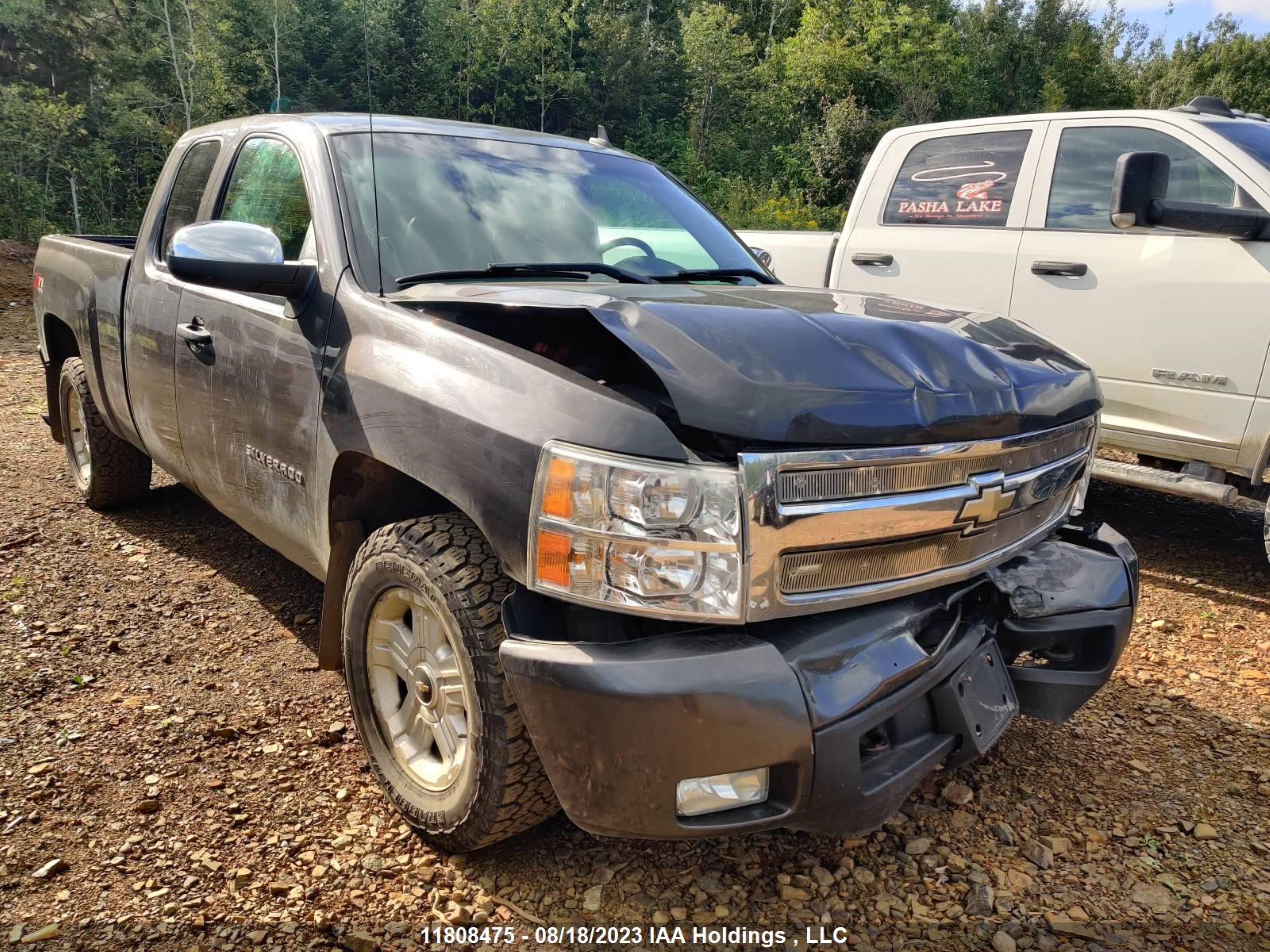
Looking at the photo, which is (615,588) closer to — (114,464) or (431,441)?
(431,441)

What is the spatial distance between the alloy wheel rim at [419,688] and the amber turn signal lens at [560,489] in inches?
18.3

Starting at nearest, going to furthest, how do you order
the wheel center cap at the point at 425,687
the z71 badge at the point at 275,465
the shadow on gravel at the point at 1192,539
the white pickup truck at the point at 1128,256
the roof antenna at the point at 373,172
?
the wheel center cap at the point at 425,687 → the roof antenna at the point at 373,172 → the z71 badge at the point at 275,465 → the white pickup truck at the point at 1128,256 → the shadow on gravel at the point at 1192,539

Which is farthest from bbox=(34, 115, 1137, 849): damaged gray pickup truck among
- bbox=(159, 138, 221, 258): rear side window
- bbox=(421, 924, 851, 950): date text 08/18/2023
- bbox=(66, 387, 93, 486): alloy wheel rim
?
bbox=(66, 387, 93, 486): alloy wheel rim

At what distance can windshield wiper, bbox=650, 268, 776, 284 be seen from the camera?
3.01m

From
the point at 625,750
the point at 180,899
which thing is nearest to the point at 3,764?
the point at 180,899

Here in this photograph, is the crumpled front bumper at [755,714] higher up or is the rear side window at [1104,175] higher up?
→ the rear side window at [1104,175]

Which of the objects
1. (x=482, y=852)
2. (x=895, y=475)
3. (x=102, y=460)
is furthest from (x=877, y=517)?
(x=102, y=460)

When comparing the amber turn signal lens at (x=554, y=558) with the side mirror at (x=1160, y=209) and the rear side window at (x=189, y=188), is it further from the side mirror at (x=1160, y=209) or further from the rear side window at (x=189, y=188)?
the side mirror at (x=1160, y=209)

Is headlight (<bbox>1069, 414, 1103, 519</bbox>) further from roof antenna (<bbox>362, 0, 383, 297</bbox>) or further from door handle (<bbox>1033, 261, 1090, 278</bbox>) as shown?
door handle (<bbox>1033, 261, 1090, 278</bbox>)

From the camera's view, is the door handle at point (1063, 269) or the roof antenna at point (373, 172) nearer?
the roof antenna at point (373, 172)

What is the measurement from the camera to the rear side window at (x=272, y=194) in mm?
2881

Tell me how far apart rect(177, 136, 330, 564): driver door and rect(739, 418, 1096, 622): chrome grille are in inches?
55.5

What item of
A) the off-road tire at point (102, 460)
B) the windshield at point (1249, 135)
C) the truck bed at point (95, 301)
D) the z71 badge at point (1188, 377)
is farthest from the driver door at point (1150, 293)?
the off-road tire at point (102, 460)

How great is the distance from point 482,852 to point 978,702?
128cm
